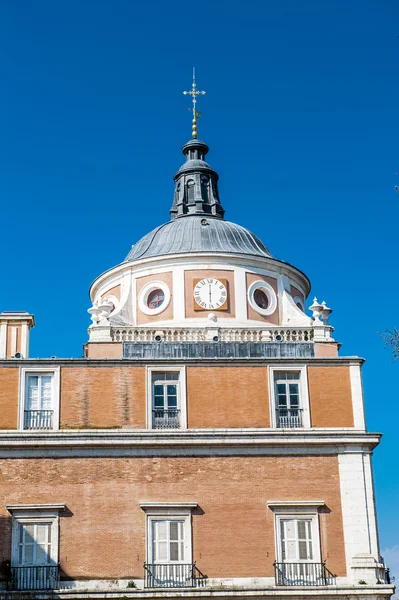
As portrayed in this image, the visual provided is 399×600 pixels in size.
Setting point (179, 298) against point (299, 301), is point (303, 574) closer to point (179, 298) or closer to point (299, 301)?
point (179, 298)

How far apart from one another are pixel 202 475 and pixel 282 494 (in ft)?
8.54

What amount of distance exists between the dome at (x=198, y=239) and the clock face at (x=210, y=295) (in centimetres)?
163

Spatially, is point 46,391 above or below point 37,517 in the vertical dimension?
above

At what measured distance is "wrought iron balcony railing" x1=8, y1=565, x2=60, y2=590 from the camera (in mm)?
31375

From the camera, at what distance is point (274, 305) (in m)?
46.8

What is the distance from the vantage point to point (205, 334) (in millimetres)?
40531

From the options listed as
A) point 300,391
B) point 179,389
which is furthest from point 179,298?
point 300,391

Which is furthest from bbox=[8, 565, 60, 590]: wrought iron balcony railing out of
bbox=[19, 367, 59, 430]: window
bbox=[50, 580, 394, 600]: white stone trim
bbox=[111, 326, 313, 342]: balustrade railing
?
bbox=[111, 326, 313, 342]: balustrade railing

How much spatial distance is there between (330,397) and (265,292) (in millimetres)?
12830

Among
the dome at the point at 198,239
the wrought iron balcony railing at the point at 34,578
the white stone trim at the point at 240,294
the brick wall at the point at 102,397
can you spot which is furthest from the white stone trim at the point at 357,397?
the dome at the point at 198,239

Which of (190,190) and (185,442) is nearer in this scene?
(185,442)

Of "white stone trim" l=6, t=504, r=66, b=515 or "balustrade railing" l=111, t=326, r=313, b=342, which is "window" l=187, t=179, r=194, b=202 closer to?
"balustrade railing" l=111, t=326, r=313, b=342

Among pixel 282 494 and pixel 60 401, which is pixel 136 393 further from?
pixel 282 494

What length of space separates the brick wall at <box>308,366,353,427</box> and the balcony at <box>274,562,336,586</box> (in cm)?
457
